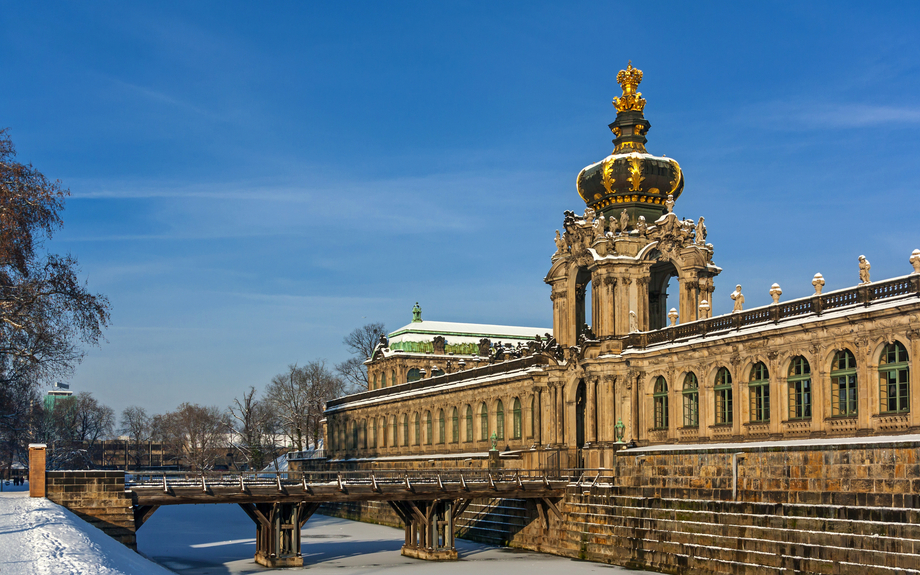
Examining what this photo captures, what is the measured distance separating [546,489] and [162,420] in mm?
157102

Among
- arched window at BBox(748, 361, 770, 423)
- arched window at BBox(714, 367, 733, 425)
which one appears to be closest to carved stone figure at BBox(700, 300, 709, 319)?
arched window at BBox(714, 367, 733, 425)

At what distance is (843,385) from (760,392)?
17.0ft

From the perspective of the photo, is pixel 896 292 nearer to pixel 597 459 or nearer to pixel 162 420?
pixel 597 459

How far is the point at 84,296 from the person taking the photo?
120ft

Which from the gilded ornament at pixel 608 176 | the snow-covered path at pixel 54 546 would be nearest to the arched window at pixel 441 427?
the gilded ornament at pixel 608 176

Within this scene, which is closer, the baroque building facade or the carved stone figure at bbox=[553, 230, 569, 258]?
the baroque building facade

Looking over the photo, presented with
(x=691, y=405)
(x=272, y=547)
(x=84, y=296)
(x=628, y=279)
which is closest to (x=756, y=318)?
(x=691, y=405)

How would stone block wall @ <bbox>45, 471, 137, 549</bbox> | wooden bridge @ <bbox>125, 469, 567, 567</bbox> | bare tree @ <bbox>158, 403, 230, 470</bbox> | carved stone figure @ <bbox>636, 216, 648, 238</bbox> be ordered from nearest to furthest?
stone block wall @ <bbox>45, 471, 137, 549</bbox>
wooden bridge @ <bbox>125, 469, 567, 567</bbox>
carved stone figure @ <bbox>636, 216, 648, 238</bbox>
bare tree @ <bbox>158, 403, 230, 470</bbox>

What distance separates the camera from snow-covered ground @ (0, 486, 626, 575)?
27.0 meters

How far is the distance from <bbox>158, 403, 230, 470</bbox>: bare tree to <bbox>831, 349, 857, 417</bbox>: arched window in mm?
99745

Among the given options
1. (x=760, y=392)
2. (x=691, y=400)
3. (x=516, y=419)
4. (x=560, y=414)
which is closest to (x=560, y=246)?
(x=560, y=414)

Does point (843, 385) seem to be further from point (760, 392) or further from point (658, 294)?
point (658, 294)

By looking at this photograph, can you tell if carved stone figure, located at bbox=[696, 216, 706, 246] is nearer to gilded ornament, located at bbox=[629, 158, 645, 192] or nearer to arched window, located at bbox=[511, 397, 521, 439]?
gilded ornament, located at bbox=[629, 158, 645, 192]

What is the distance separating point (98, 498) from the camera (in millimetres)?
40906
